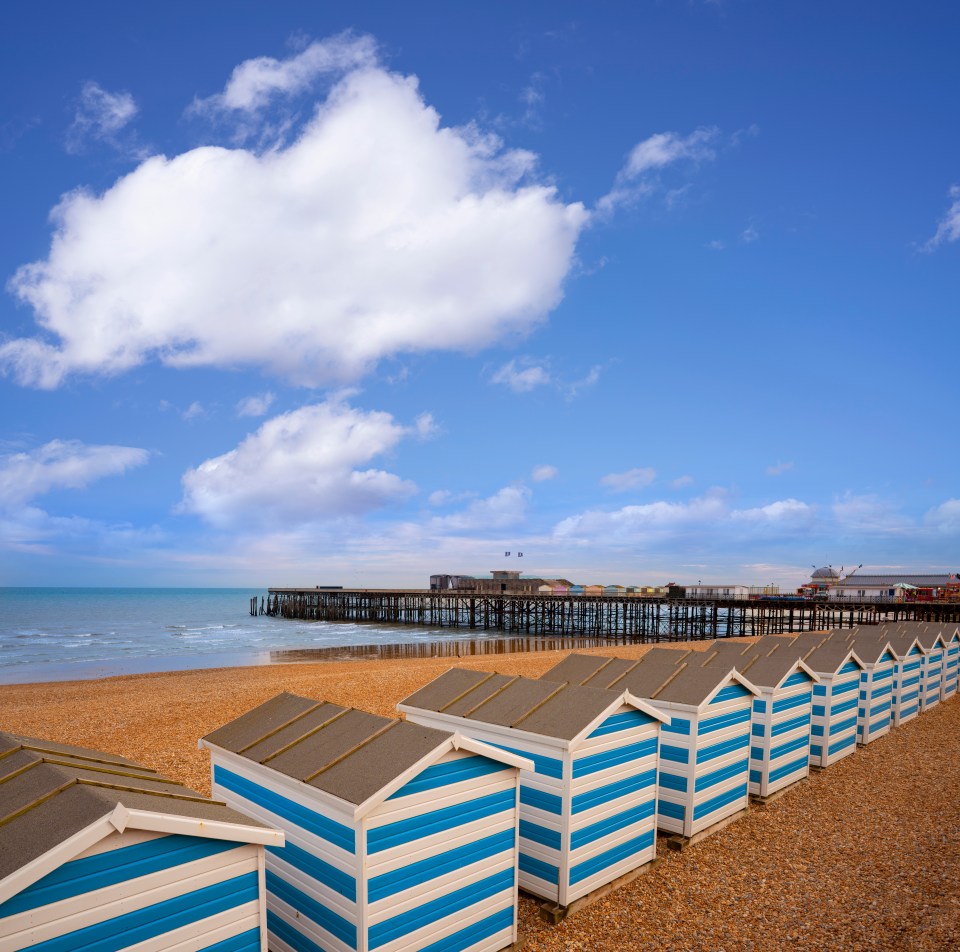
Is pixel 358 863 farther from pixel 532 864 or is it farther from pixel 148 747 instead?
pixel 148 747

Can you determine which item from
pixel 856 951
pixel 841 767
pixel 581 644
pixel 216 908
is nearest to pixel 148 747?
pixel 216 908

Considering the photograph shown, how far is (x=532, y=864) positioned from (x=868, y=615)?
60.8 m

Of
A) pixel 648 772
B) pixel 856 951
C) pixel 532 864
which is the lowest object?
pixel 856 951

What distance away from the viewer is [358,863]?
220 inches

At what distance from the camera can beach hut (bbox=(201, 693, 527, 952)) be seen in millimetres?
5715

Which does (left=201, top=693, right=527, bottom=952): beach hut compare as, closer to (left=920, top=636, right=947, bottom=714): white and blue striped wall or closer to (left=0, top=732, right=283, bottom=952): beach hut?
(left=0, top=732, right=283, bottom=952): beach hut

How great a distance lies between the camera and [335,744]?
666 cm

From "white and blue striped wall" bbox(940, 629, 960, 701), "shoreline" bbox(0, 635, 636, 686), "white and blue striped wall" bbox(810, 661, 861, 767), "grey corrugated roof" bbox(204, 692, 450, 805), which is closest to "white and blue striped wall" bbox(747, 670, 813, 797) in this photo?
"white and blue striped wall" bbox(810, 661, 861, 767)

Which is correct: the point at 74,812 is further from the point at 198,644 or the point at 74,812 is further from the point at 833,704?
the point at 198,644

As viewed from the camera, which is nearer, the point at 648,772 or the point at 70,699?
the point at 648,772

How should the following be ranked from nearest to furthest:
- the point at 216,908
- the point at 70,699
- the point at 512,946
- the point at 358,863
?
the point at 216,908 → the point at 358,863 → the point at 512,946 → the point at 70,699

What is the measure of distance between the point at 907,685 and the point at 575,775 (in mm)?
14659

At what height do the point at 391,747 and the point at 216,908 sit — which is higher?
the point at 391,747

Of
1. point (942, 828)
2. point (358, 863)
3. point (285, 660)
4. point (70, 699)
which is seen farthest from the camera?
point (285, 660)
